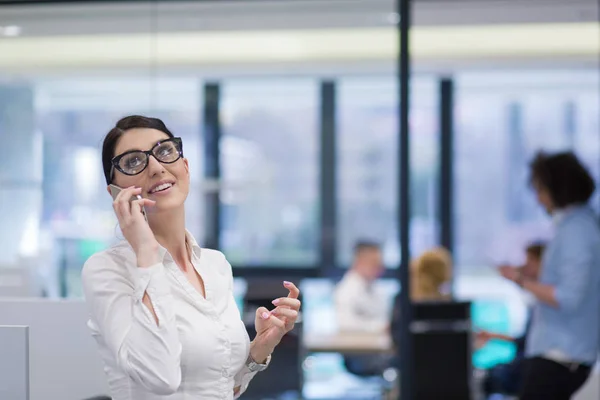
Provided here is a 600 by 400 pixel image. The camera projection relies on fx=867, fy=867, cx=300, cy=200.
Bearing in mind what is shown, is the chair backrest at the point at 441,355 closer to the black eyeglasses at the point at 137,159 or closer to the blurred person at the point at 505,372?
the blurred person at the point at 505,372

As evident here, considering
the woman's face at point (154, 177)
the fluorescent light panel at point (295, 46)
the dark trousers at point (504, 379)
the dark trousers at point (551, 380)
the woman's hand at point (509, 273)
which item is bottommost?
the dark trousers at point (504, 379)

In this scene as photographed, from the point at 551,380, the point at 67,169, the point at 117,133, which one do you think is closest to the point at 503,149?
the point at 551,380

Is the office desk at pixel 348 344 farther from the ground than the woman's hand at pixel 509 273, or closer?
closer

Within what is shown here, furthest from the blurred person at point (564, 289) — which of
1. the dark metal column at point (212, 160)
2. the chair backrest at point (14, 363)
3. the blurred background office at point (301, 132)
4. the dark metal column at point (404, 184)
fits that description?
the dark metal column at point (212, 160)

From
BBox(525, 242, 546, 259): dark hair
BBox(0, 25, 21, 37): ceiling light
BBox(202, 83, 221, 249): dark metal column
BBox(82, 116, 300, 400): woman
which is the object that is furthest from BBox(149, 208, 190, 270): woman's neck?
BBox(202, 83, 221, 249): dark metal column

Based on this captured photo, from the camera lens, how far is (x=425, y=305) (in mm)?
5539

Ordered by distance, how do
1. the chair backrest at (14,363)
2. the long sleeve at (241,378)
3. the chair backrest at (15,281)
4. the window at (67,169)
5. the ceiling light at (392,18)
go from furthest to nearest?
the ceiling light at (392,18) < the window at (67,169) < the chair backrest at (15,281) < the chair backrest at (14,363) < the long sleeve at (241,378)

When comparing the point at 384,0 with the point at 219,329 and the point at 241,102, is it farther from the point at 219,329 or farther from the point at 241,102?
the point at 219,329

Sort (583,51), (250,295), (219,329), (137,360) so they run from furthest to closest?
1. (583,51)
2. (250,295)
3. (219,329)
4. (137,360)

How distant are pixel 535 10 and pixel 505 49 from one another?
1467mm

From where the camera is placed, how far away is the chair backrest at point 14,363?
2.38 metres

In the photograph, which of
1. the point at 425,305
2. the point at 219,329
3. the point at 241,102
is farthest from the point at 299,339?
the point at 219,329

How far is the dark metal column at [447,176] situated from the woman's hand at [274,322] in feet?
22.0

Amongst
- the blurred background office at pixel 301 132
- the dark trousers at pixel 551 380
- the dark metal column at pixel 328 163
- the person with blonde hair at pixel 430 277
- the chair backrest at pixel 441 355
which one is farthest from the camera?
the dark metal column at pixel 328 163
